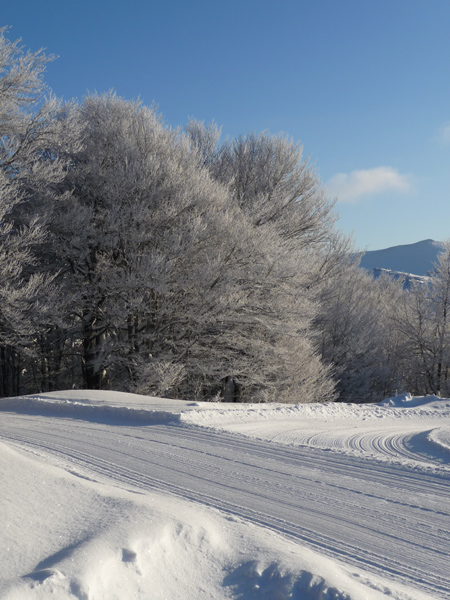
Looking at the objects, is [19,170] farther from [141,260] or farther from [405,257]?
[405,257]

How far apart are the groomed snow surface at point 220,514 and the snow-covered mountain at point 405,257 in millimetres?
145967

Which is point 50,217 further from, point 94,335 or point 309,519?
point 309,519

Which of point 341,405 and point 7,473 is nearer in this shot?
point 7,473

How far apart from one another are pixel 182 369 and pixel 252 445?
8977 mm

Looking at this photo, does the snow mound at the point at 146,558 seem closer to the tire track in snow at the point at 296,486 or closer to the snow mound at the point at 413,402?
the tire track in snow at the point at 296,486

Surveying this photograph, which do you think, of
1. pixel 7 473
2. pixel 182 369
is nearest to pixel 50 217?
pixel 182 369

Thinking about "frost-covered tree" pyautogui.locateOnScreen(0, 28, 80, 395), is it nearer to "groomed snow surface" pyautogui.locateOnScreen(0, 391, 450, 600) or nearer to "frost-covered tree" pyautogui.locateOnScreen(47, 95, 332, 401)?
"frost-covered tree" pyautogui.locateOnScreen(47, 95, 332, 401)

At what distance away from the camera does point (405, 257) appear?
158m

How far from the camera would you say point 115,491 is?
4.02 meters

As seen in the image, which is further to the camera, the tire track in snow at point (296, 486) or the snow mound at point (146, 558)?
the tire track in snow at point (296, 486)

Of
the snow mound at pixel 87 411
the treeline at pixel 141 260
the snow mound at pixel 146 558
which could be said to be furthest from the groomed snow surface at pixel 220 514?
the treeline at pixel 141 260

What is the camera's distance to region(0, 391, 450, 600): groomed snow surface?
8.76 feet

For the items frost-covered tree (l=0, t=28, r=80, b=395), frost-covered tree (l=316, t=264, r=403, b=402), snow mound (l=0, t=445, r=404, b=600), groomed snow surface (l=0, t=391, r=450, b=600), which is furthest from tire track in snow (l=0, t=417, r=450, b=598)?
frost-covered tree (l=316, t=264, r=403, b=402)

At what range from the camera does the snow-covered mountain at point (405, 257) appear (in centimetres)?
14800
